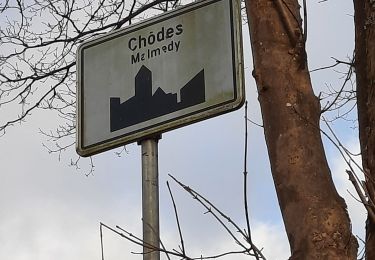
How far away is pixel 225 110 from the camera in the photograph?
1931 mm

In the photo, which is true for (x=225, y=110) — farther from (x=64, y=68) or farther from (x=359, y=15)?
(x=64, y=68)

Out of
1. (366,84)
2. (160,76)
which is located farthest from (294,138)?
(160,76)

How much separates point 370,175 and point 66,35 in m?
2.83

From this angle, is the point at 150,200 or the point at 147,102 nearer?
the point at 150,200

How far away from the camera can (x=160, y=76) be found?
205cm

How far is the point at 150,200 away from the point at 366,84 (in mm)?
560

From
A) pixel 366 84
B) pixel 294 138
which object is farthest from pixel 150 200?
pixel 366 84

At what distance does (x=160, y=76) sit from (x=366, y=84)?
0.50m

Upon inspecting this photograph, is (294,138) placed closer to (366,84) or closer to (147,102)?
(366,84)

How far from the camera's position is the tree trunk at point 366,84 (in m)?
1.77

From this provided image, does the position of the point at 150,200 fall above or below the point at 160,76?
below

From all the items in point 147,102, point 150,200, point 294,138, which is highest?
point 147,102

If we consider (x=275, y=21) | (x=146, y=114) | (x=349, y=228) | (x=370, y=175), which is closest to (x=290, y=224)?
(x=349, y=228)

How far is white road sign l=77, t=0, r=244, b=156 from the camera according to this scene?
1.98 meters
